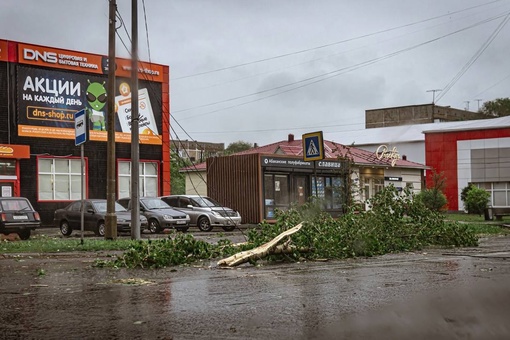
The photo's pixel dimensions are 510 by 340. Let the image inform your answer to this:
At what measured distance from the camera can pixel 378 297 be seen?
7570 mm

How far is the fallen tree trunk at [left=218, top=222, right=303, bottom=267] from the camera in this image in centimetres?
1182

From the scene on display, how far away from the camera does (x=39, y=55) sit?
32.8 m

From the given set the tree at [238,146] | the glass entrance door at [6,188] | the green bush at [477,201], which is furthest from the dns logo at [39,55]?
the tree at [238,146]

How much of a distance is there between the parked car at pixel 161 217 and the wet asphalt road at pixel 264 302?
1482cm

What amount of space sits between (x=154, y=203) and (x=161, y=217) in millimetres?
1547

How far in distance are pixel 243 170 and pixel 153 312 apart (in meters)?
28.6

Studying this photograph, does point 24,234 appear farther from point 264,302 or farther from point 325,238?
point 264,302

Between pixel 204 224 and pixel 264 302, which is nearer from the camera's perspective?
pixel 264 302

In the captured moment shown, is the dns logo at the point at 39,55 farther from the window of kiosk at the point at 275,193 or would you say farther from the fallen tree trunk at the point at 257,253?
the fallen tree trunk at the point at 257,253

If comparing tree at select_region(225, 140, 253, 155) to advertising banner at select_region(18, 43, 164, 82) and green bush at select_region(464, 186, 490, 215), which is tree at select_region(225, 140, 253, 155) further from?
advertising banner at select_region(18, 43, 164, 82)

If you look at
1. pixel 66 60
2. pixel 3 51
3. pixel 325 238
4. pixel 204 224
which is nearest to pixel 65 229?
pixel 204 224

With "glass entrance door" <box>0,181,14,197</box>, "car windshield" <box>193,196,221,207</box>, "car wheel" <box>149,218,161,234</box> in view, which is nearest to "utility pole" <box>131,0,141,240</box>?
"car wheel" <box>149,218,161,234</box>

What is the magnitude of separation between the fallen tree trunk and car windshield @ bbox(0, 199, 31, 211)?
13350 mm

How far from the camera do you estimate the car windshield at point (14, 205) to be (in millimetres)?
22531
